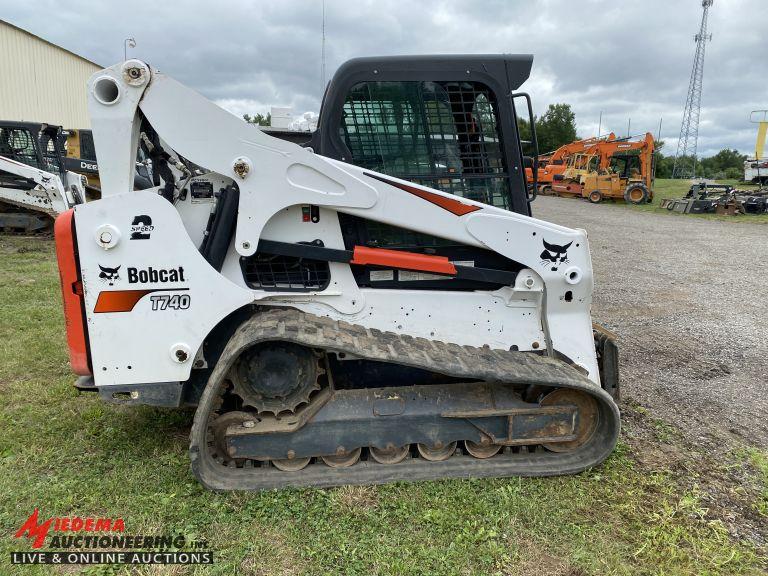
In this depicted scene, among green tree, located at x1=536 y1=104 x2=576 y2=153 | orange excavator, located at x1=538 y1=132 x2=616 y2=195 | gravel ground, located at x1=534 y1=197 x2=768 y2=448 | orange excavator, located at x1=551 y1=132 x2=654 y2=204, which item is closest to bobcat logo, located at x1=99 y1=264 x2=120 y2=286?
gravel ground, located at x1=534 y1=197 x2=768 y2=448

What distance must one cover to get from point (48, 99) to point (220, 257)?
84.5 ft

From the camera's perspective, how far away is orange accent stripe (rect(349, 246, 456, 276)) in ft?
10.7

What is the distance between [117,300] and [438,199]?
1.90m

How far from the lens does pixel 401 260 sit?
331 centimetres

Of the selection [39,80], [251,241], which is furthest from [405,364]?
[39,80]

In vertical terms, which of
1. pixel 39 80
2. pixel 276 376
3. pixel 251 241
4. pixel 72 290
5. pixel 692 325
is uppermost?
pixel 39 80

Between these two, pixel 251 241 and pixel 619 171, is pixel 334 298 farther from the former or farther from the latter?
pixel 619 171

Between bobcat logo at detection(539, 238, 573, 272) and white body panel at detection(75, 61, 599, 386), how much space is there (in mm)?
15

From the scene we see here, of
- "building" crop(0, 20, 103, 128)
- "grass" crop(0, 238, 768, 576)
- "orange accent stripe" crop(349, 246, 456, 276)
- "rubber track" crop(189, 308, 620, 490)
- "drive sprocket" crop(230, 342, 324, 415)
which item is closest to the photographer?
"grass" crop(0, 238, 768, 576)

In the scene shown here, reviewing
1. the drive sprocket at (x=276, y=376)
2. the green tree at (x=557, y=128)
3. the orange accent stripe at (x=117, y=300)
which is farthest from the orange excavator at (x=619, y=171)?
the green tree at (x=557, y=128)

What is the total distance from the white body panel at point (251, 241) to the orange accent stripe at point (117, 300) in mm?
28

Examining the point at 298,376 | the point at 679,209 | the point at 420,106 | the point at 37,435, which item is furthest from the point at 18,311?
the point at 679,209

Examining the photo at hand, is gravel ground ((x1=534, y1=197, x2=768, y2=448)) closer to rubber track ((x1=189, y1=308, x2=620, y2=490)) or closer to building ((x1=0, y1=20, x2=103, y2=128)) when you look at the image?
rubber track ((x1=189, y1=308, x2=620, y2=490))

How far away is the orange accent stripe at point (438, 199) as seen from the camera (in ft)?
10.4
